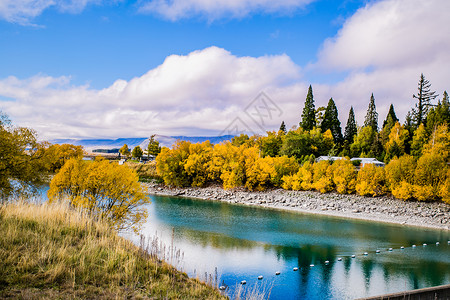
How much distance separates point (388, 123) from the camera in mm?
51938

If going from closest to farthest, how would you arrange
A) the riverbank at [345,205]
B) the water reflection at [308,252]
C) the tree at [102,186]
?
the water reflection at [308,252] < the tree at [102,186] < the riverbank at [345,205]

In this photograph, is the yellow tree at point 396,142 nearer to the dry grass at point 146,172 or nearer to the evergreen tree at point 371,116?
the evergreen tree at point 371,116

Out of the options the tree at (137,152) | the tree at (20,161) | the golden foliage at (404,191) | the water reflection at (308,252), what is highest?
the tree at (137,152)

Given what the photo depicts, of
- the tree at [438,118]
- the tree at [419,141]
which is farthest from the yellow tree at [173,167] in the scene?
the tree at [438,118]

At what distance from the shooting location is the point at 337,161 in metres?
40.8

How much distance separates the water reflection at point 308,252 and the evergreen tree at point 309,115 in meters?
32.1

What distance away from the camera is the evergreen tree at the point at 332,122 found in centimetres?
5662

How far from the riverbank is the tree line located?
1397 mm

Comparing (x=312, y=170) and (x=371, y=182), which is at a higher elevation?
(x=312, y=170)

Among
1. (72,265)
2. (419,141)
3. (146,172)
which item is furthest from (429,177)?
(146,172)

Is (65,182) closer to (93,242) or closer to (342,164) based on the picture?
(93,242)

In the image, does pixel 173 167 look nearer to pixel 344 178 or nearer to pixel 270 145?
pixel 270 145

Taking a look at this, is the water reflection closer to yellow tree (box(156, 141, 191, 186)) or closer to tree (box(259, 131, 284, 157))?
yellow tree (box(156, 141, 191, 186))

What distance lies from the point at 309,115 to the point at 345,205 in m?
29.0
